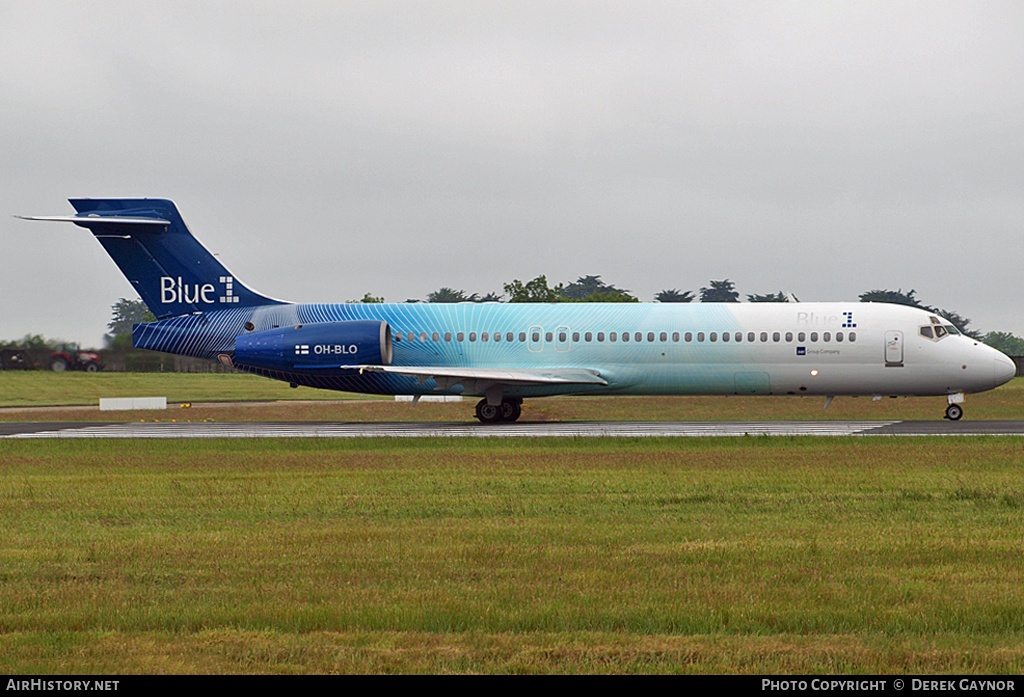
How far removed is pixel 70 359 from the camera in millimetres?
52500

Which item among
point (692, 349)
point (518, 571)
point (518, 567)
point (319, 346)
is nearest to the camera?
point (518, 571)

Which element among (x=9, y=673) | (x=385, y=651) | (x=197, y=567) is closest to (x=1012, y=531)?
(x=385, y=651)

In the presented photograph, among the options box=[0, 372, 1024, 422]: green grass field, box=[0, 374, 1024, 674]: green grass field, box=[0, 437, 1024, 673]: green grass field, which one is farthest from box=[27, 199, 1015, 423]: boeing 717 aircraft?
box=[0, 437, 1024, 673]: green grass field

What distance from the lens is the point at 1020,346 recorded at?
142 meters

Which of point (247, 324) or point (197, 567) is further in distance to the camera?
point (247, 324)

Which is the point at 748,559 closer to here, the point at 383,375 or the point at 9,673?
the point at 9,673

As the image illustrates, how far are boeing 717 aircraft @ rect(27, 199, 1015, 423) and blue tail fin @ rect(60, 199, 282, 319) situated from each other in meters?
0.05

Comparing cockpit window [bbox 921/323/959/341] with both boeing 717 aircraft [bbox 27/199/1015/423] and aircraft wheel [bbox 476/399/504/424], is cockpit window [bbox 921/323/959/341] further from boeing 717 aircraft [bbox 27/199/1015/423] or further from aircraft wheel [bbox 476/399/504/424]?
aircraft wheel [bbox 476/399/504/424]

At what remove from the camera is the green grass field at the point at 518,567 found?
7.46 metres

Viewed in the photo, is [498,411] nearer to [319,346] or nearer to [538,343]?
[538,343]

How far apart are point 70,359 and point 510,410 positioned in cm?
2735

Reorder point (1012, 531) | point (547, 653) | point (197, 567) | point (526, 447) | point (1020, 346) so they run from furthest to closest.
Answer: point (1020, 346) → point (526, 447) → point (1012, 531) → point (197, 567) → point (547, 653)

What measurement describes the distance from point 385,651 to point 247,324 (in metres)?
29.1

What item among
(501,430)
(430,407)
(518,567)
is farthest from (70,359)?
(518,567)
